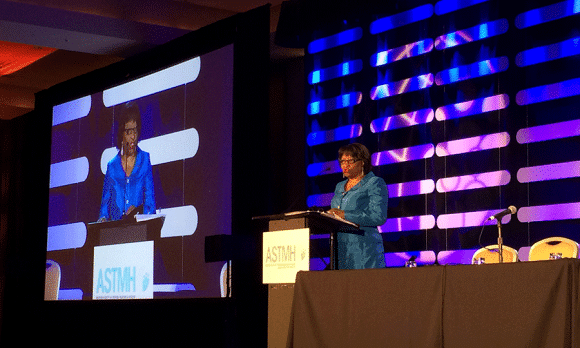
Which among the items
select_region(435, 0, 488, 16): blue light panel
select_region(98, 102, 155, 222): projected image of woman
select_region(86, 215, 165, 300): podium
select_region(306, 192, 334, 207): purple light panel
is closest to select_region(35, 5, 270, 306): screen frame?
select_region(86, 215, 165, 300): podium

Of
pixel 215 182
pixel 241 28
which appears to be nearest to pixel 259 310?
pixel 215 182

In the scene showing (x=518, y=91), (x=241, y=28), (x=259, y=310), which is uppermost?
(x=241, y=28)

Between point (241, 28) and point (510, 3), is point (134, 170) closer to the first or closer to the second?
point (241, 28)

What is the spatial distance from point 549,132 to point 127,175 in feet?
11.7

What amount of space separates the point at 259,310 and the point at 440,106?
2.15 meters

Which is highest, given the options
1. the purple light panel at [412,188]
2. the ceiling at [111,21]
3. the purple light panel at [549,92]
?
the ceiling at [111,21]

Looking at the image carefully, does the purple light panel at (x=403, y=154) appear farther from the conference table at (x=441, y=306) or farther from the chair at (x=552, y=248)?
the conference table at (x=441, y=306)

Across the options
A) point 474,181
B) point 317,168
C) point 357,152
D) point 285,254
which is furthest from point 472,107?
point 285,254

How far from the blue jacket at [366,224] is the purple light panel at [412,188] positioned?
1633mm

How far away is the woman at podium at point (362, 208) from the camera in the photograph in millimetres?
3814

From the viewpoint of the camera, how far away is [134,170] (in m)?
6.11

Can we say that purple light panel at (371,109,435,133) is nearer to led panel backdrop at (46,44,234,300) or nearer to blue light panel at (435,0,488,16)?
blue light panel at (435,0,488,16)

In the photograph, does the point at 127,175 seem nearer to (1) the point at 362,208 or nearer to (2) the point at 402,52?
(2) the point at 402,52

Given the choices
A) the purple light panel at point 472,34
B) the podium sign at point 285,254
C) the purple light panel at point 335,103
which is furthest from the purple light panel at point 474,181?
the podium sign at point 285,254
